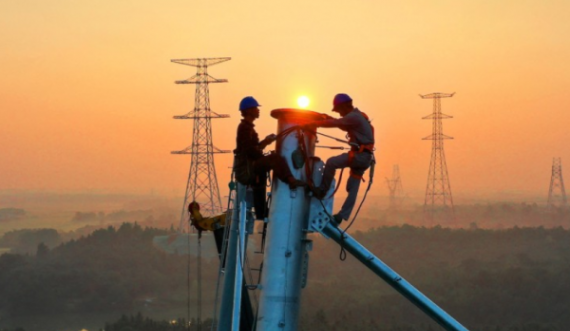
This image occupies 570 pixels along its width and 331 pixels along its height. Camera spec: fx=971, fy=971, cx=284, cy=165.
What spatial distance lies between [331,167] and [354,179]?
0.69 m

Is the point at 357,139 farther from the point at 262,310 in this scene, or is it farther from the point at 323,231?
the point at 262,310

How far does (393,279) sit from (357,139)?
3.31 m

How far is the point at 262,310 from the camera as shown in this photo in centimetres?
2138

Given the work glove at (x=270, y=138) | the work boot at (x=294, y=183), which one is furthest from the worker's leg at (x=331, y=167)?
the work glove at (x=270, y=138)

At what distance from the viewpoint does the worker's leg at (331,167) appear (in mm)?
22172

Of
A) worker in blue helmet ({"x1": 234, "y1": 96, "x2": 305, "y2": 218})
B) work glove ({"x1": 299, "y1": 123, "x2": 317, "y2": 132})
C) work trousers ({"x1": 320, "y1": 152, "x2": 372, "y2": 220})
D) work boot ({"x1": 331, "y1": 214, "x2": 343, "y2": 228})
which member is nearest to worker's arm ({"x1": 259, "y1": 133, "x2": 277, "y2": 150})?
worker in blue helmet ({"x1": 234, "y1": 96, "x2": 305, "y2": 218})

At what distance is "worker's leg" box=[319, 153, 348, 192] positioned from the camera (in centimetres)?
2217

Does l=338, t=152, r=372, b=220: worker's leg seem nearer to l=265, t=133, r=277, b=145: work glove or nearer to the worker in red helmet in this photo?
the worker in red helmet

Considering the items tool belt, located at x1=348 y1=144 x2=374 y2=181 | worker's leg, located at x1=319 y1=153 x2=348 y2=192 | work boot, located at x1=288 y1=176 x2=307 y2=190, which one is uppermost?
tool belt, located at x1=348 y1=144 x2=374 y2=181

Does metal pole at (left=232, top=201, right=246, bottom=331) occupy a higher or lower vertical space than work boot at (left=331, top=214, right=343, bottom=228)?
lower

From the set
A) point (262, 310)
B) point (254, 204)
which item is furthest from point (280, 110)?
point (262, 310)

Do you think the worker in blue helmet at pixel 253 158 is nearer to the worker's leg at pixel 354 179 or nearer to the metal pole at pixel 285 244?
the metal pole at pixel 285 244

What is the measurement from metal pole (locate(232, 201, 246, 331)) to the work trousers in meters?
1.97

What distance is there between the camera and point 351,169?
22.6 meters
